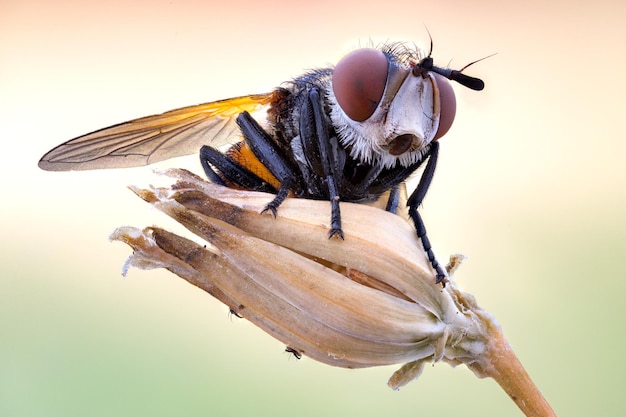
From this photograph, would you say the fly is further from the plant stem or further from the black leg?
the plant stem

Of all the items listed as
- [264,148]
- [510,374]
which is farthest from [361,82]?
[510,374]

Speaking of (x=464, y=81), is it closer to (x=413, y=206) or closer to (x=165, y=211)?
(x=413, y=206)

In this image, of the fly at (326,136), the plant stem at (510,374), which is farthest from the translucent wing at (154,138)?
the plant stem at (510,374)

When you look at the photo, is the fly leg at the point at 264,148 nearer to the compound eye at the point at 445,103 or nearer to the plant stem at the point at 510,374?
the compound eye at the point at 445,103

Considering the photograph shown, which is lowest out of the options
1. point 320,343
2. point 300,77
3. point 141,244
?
point 320,343

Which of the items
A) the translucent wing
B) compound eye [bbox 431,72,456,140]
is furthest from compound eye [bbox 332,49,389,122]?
the translucent wing

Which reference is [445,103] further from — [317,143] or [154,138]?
[154,138]

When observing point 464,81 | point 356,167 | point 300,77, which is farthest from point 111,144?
point 464,81
